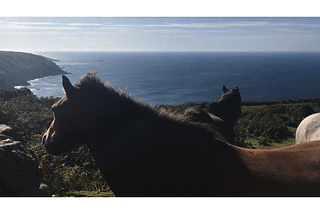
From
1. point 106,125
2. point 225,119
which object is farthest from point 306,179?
point 225,119

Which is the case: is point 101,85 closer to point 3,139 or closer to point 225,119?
point 3,139

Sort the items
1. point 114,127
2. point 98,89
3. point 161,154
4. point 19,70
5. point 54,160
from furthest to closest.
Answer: point 19,70 → point 54,160 → point 98,89 → point 114,127 → point 161,154

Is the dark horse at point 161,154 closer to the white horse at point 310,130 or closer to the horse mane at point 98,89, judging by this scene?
the horse mane at point 98,89

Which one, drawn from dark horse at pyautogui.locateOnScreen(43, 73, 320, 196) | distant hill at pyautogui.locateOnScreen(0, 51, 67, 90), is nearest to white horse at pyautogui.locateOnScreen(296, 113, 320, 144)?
dark horse at pyautogui.locateOnScreen(43, 73, 320, 196)

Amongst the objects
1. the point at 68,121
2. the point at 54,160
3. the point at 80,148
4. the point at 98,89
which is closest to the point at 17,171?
the point at 68,121

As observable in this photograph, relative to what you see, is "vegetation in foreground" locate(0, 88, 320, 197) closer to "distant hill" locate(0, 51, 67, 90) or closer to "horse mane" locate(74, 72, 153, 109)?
"horse mane" locate(74, 72, 153, 109)

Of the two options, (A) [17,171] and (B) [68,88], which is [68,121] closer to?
(B) [68,88]
